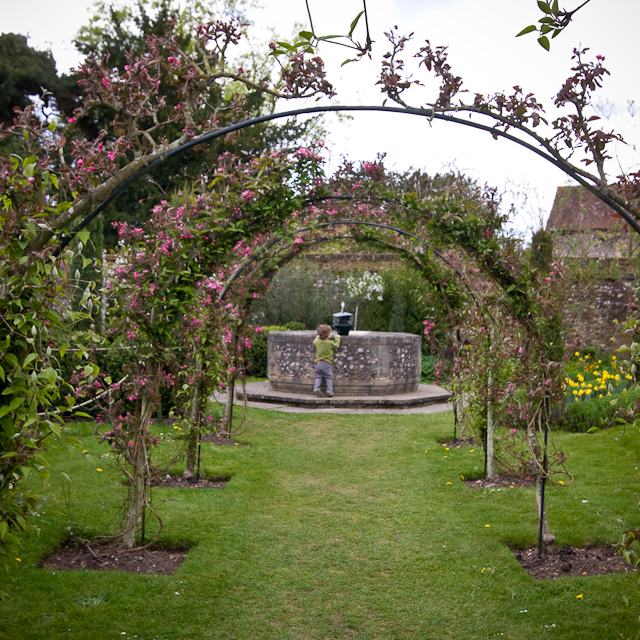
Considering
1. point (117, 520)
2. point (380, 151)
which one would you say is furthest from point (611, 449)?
point (117, 520)

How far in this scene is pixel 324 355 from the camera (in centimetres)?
1097

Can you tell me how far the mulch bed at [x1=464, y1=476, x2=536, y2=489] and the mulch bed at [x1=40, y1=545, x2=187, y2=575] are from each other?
315 cm

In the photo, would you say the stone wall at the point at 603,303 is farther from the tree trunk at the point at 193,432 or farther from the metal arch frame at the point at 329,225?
the tree trunk at the point at 193,432

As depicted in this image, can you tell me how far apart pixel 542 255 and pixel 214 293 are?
5.86m

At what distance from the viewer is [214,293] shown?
668 cm

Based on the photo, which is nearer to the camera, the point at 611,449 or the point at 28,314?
the point at 28,314

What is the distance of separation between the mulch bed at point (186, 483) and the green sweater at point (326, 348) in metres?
4.63

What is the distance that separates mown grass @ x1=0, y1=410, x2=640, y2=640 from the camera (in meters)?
3.54

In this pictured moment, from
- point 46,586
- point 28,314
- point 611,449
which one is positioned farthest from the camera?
point 611,449

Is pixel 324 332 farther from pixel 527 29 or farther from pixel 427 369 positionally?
pixel 527 29

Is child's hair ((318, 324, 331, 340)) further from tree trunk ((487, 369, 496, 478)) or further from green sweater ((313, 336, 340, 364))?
tree trunk ((487, 369, 496, 478))

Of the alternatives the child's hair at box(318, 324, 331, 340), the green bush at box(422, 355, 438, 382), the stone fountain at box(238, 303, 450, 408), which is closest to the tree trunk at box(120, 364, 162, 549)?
the child's hair at box(318, 324, 331, 340)

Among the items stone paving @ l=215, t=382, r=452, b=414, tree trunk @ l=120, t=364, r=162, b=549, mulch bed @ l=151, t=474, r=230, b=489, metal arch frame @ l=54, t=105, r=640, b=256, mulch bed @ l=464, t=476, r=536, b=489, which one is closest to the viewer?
metal arch frame @ l=54, t=105, r=640, b=256

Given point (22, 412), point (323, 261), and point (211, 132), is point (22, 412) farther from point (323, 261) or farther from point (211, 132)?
point (323, 261)
